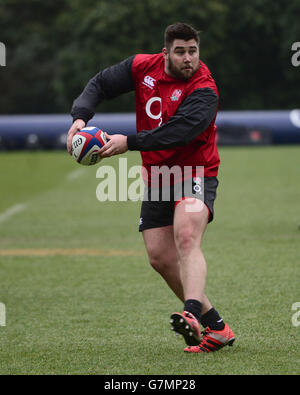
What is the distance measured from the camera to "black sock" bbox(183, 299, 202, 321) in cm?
542

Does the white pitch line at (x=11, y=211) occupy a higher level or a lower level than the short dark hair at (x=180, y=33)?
lower

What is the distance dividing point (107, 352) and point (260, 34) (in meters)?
41.7

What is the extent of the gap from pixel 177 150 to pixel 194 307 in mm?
1138

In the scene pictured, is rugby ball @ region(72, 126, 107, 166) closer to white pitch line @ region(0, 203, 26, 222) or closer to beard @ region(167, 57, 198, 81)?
beard @ region(167, 57, 198, 81)

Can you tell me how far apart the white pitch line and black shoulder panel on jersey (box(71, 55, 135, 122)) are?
26.6 feet

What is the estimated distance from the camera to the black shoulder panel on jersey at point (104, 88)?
20.4 ft

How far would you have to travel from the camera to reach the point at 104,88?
250 inches

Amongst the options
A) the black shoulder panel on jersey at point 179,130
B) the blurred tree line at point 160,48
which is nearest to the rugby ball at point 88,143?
the black shoulder panel on jersey at point 179,130

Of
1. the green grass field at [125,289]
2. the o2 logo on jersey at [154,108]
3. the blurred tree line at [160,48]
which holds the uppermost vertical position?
the blurred tree line at [160,48]

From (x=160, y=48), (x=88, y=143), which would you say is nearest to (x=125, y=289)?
(x=88, y=143)

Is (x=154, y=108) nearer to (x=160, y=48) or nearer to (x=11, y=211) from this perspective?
(x=11, y=211)

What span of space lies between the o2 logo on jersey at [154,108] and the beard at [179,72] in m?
0.24

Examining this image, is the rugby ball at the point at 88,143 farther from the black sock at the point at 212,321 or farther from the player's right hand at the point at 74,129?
the black sock at the point at 212,321
